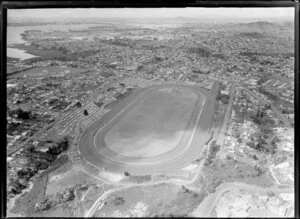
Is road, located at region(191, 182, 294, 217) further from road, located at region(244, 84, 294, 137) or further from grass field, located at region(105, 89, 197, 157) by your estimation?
road, located at region(244, 84, 294, 137)

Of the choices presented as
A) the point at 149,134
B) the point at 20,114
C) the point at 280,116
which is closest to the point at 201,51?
the point at 280,116

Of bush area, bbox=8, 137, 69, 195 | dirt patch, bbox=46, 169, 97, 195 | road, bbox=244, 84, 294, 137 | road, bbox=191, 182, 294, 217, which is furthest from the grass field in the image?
road, bbox=244, 84, 294, 137

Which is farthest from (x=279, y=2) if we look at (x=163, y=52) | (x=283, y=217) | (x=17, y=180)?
(x=163, y=52)

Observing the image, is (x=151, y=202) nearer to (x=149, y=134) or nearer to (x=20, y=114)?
(x=149, y=134)

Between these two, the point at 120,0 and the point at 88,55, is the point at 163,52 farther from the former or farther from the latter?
the point at 120,0

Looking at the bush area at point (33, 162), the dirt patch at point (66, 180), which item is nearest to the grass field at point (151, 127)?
the dirt patch at point (66, 180)

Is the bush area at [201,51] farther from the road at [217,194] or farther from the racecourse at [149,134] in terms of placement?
the road at [217,194]
